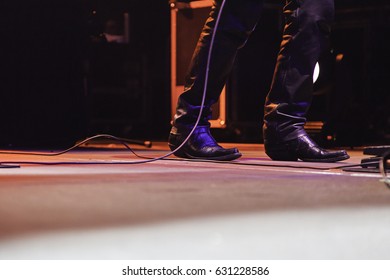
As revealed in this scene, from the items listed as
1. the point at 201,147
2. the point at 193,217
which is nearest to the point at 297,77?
the point at 201,147

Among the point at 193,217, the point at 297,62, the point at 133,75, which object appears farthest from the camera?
the point at 133,75

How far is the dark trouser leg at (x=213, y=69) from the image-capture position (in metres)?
1.99

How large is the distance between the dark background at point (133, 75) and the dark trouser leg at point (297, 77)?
4.83 feet

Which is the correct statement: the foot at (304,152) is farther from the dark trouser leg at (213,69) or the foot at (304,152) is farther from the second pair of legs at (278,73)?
the dark trouser leg at (213,69)

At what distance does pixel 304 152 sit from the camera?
1.99m

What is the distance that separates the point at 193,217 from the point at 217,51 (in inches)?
43.6

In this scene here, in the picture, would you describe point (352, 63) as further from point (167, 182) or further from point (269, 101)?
point (167, 182)

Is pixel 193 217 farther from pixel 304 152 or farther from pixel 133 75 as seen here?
pixel 133 75

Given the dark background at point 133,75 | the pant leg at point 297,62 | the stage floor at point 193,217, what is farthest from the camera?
the dark background at point 133,75

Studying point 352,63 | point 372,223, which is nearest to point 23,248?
point 372,223

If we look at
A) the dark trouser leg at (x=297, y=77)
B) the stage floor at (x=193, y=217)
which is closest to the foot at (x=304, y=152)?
the dark trouser leg at (x=297, y=77)

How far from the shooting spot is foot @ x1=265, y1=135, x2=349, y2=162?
197 centimetres

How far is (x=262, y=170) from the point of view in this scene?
66.4 inches

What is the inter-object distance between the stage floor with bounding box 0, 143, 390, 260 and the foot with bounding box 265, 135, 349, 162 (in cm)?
46
